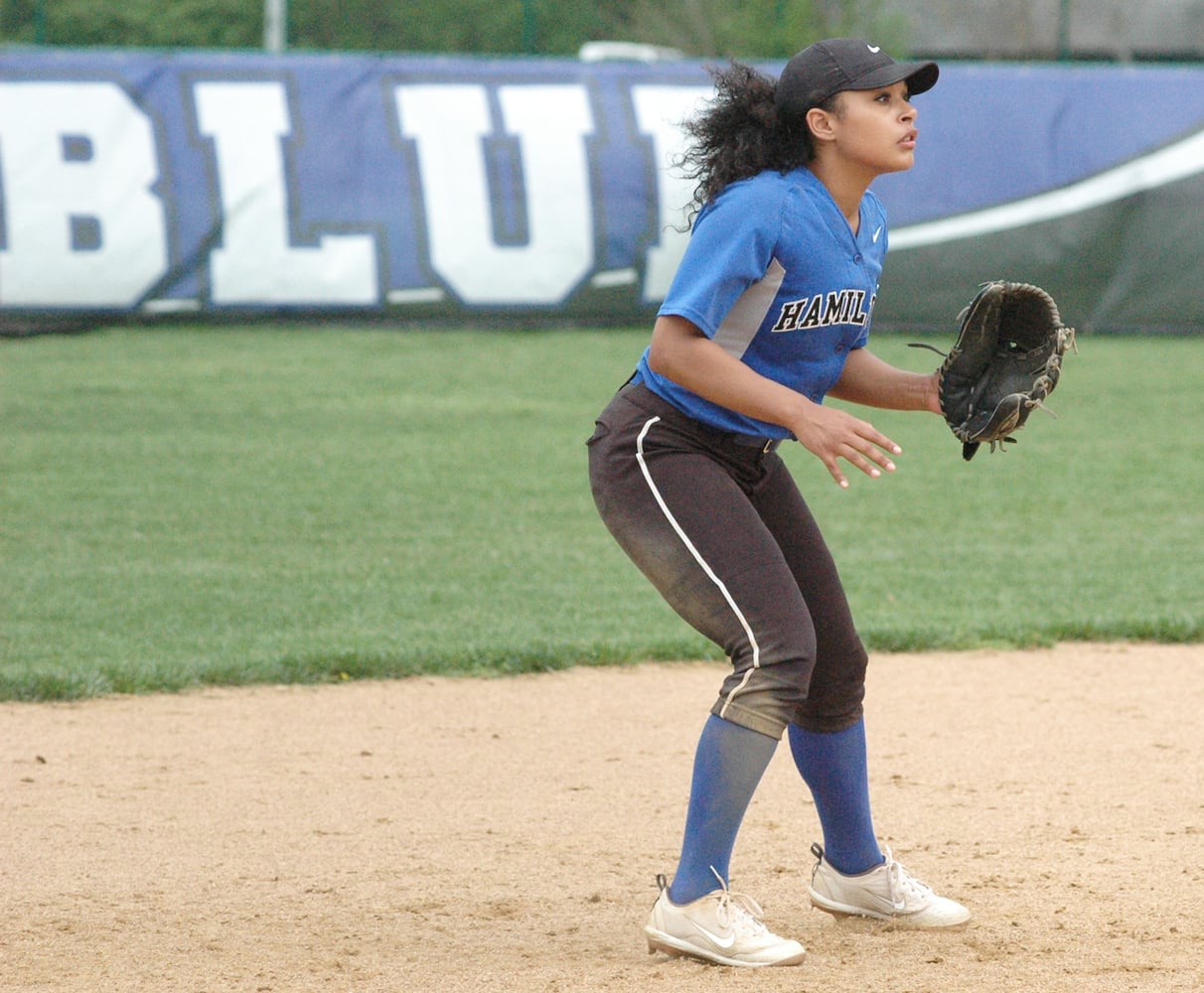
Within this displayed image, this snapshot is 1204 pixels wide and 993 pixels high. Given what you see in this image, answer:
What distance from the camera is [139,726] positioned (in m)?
5.31

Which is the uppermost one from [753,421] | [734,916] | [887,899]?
[753,421]

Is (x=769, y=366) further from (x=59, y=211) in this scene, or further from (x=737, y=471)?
(x=59, y=211)

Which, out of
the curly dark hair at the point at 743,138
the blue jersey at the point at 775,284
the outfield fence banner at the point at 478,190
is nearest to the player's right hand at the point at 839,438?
the blue jersey at the point at 775,284

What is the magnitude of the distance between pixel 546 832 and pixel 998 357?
5.54ft

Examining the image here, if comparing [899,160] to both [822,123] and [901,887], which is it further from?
[901,887]

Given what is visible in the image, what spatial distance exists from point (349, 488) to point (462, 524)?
3.32 feet

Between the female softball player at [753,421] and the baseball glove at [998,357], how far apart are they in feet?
0.77

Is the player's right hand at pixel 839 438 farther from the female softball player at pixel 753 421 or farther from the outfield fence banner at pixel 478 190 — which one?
the outfield fence banner at pixel 478 190

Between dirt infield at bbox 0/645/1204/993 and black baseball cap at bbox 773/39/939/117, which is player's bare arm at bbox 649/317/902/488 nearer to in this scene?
black baseball cap at bbox 773/39/939/117

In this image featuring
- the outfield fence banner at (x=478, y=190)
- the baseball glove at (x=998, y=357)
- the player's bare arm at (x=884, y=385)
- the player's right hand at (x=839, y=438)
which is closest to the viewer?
the player's right hand at (x=839, y=438)

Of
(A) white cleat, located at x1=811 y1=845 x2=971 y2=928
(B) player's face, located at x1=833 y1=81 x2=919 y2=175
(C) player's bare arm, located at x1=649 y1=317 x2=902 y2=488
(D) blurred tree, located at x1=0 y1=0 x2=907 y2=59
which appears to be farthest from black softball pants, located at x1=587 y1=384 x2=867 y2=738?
(D) blurred tree, located at x1=0 y1=0 x2=907 y2=59

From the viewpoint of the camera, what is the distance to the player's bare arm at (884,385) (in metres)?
3.64

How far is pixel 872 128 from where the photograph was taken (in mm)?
3336

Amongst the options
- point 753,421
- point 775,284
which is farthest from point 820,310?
point 753,421
